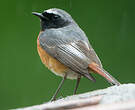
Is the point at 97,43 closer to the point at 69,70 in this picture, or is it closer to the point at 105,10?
the point at 105,10

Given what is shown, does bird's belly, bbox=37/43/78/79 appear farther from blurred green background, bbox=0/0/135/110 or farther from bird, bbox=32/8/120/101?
blurred green background, bbox=0/0/135/110

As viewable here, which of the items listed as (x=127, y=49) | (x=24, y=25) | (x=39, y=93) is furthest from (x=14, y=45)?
(x=127, y=49)

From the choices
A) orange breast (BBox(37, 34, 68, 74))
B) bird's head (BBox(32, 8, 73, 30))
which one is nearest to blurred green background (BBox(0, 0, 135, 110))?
bird's head (BBox(32, 8, 73, 30))

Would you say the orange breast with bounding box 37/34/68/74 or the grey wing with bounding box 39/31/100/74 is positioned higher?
the grey wing with bounding box 39/31/100/74

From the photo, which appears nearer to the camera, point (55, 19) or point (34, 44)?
point (55, 19)

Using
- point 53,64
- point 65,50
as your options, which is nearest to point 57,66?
point 53,64

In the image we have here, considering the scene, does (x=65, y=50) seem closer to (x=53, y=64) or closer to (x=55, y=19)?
(x=53, y=64)

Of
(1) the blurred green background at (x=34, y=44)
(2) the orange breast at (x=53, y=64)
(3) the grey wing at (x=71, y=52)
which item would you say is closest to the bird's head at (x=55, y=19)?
(3) the grey wing at (x=71, y=52)
